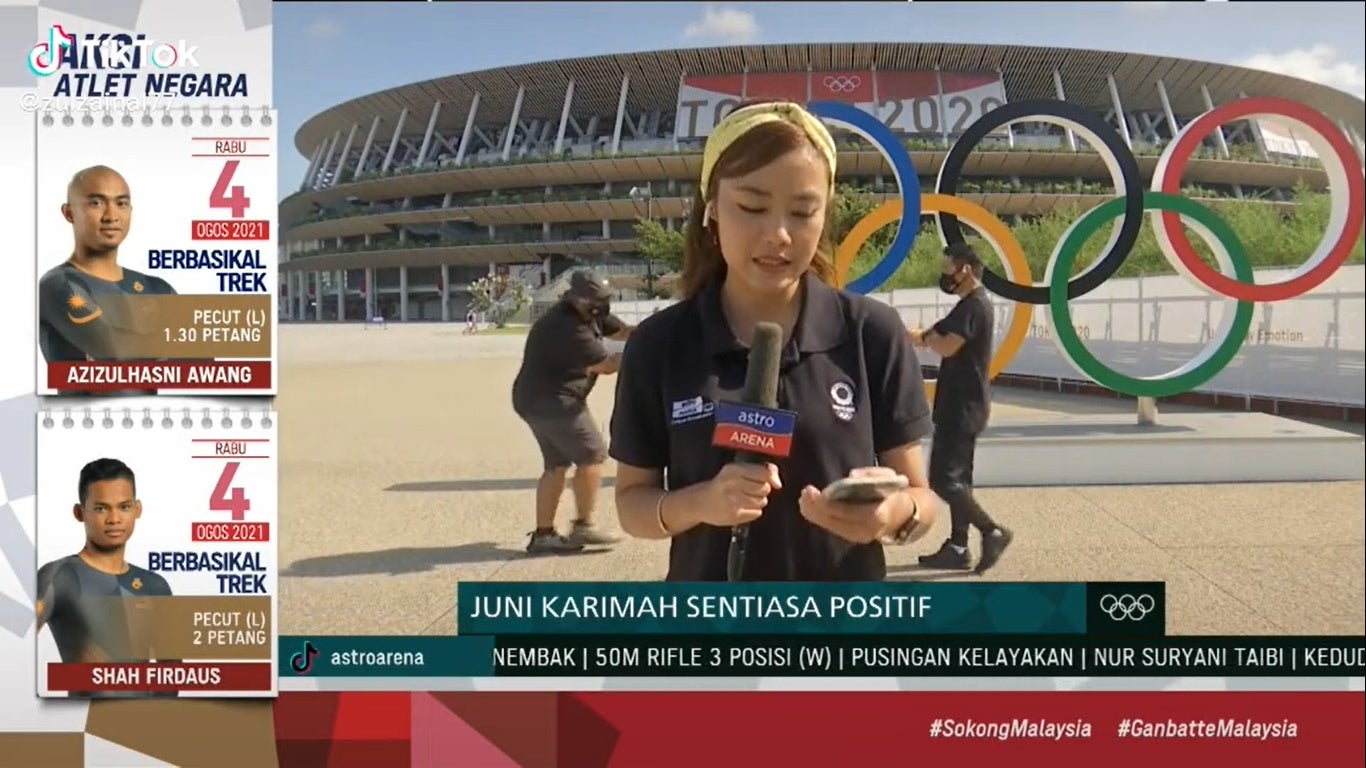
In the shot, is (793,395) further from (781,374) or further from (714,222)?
(714,222)

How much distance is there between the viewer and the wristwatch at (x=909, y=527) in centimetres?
181

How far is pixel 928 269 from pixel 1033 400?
1037 millimetres

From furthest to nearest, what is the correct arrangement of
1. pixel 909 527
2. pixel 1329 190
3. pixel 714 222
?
pixel 1329 190 < pixel 714 222 < pixel 909 527

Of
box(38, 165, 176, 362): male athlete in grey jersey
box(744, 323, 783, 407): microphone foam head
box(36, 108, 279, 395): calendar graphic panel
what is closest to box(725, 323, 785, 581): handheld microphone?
box(744, 323, 783, 407): microphone foam head

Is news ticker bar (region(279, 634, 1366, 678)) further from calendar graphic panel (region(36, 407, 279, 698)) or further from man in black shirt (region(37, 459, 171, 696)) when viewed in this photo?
man in black shirt (region(37, 459, 171, 696))

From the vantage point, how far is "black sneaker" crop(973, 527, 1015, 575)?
2.77m

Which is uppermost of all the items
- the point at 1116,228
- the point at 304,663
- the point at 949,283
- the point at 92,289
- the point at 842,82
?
the point at 842,82

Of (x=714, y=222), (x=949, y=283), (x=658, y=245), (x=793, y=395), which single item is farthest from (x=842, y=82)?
(x=793, y=395)

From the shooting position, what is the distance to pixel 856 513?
1723 mm

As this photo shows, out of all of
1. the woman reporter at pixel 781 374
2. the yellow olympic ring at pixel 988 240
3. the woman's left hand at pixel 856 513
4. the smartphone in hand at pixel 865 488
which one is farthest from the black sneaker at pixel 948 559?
the smartphone in hand at pixel 865 488

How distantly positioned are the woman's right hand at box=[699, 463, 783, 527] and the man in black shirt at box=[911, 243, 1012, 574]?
1130mm

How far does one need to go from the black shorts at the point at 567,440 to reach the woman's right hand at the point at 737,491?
1696 mm

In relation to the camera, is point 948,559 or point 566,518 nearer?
point 948,559

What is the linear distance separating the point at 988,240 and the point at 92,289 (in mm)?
3033
